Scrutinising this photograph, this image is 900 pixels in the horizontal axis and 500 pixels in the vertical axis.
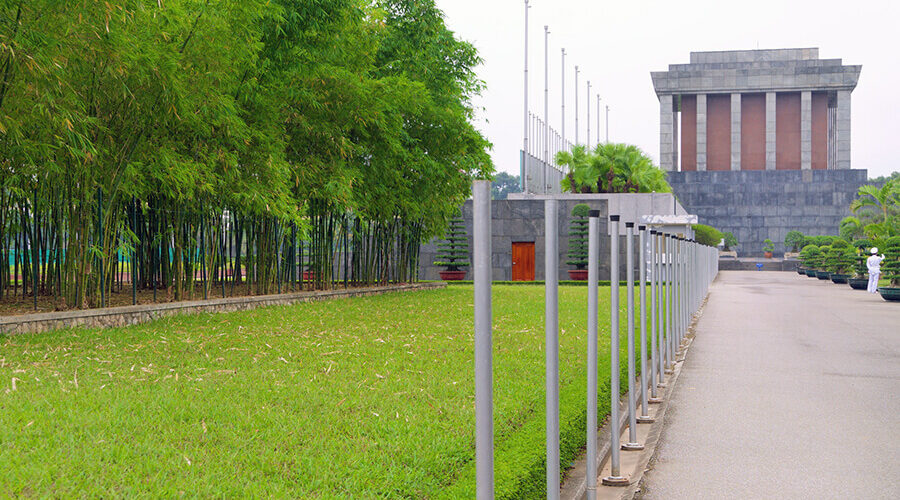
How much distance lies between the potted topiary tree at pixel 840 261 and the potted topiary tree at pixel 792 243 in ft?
95.3

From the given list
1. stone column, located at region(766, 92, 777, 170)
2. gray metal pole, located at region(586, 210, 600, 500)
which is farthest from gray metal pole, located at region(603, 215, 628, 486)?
stone column, located at region(766, 92, 777, 170)

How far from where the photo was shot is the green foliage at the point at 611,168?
44750mm

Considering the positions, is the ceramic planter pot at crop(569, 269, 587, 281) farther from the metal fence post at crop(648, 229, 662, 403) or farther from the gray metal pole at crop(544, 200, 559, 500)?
the gray metal pole at crop(544, 200, 559, 500)

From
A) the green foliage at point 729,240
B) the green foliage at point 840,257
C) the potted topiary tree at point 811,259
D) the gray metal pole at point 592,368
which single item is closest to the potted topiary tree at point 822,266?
the potted topiary tree at point 811,259

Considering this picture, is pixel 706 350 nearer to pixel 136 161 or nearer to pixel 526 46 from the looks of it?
pixel 136 161

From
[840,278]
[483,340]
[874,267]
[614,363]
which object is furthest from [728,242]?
[483,340]

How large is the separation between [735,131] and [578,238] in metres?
47.0

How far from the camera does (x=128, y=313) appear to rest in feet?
32.6

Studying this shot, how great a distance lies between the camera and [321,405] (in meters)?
5.37

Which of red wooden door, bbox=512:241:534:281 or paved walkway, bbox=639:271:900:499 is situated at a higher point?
red wooden door, bbox=512:241:534:281

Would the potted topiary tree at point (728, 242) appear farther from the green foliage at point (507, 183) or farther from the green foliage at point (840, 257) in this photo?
the green foliage at point (507, 183)

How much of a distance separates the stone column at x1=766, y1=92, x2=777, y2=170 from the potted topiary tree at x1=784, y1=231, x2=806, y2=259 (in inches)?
287

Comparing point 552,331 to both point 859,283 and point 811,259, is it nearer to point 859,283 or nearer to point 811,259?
point 859,283

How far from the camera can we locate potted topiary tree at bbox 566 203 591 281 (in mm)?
27878
